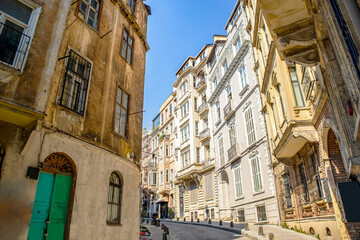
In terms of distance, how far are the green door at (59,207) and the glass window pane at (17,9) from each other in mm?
4323

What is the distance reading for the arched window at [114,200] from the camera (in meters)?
8.05

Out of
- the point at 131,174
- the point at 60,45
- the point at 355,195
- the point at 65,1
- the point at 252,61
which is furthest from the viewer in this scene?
the point at 252,61

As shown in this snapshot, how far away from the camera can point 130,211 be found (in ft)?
29.8

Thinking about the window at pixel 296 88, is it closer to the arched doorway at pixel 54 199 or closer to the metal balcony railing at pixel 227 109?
the arched doorway at pixel 54 199

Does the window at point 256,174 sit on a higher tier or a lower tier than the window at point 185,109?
lower

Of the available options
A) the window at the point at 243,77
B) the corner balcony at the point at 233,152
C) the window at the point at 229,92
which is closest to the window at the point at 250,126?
the corner balcony at the point at 233,152

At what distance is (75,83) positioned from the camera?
7.70 meters

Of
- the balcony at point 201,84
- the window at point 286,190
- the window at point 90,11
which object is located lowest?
the window at point 286,190

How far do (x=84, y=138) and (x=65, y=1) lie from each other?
436cm

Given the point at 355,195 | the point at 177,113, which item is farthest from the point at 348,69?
the point at 177,113

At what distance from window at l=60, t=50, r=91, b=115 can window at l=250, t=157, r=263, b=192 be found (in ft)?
45.3

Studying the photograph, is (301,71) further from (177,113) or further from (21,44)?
(177,113)

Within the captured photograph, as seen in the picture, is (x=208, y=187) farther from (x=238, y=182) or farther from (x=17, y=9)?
(x=17, y=9)

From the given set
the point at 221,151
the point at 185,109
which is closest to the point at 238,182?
the point at 221,151
